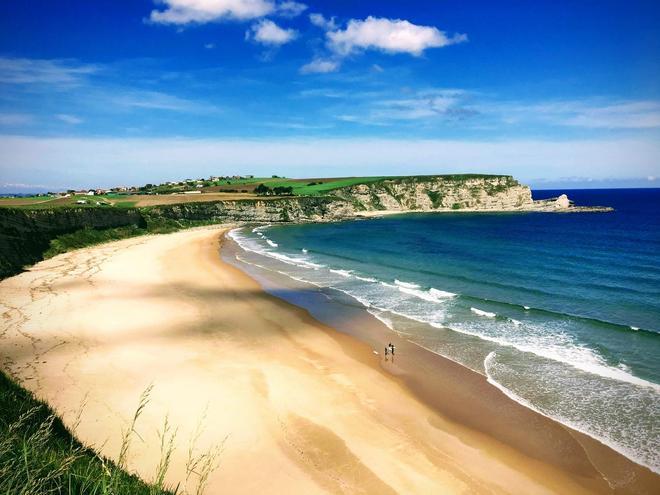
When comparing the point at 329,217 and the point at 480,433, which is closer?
the point at 480,433

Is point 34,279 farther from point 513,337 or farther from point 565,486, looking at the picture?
point 565,486

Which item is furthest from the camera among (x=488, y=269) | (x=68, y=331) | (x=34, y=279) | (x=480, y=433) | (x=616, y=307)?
(x=488, y=269)

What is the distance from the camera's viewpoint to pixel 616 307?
90.2 feet

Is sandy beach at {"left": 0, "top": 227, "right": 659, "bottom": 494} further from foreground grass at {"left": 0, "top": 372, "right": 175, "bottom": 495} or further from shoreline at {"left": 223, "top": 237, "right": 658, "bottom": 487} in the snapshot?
foreground grass at {"left": 0, "top": 372, "right": 175, "bottom": 495}

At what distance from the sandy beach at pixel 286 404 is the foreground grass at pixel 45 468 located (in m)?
1.47

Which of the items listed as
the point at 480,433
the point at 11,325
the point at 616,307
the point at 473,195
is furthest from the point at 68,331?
the point at 473,195

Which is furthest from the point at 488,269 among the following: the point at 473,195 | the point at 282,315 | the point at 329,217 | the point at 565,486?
the point at 473,195

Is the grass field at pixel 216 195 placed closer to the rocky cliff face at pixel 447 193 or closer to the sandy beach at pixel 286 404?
the rocky cliff face at pixel 447 193

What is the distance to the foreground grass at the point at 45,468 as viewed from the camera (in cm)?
459

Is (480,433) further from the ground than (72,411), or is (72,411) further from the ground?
(72,411)

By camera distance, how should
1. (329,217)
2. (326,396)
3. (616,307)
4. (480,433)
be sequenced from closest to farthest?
1. (480,433)
2. (326,396)
3. (616,307)
4. (329,217)

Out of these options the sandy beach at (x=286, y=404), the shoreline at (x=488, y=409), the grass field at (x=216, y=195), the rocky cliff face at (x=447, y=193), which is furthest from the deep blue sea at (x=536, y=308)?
the rocky cliff face at (x=447, y=193)

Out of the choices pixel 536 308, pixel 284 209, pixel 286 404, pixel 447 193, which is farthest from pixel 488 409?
pixel 447 193

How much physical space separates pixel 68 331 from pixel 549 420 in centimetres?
2409
